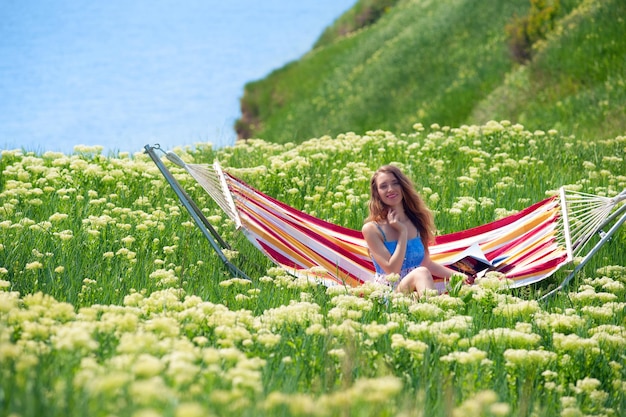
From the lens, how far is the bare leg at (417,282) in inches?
204

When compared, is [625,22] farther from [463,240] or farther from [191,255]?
[191,255]

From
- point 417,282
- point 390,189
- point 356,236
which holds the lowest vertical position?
point 417,282

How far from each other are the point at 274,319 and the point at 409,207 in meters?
2.41

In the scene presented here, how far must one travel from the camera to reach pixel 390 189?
5914 millimetres

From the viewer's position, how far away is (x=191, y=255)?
5.88 meters

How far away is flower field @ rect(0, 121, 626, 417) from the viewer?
2547 millimetres

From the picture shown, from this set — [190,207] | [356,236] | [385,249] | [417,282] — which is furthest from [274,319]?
[356,236]

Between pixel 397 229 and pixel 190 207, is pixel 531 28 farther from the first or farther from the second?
pixel 190 207

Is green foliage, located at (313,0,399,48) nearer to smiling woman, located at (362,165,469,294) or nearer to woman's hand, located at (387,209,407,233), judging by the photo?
smiling woman, located at (362,165,469,294)

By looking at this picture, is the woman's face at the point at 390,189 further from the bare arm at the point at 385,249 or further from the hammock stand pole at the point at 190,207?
the hammock stand pole at the point at 190,207

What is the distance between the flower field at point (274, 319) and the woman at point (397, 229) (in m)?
0.51

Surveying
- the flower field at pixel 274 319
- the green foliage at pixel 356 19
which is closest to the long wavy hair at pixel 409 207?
the flower field at pixel 274 319

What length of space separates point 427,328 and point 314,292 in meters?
1.55

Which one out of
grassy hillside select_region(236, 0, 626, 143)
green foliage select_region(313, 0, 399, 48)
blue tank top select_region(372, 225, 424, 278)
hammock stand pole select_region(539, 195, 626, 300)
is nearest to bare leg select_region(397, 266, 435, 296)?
blue tank top select_region(372, 225, 424, 278)
